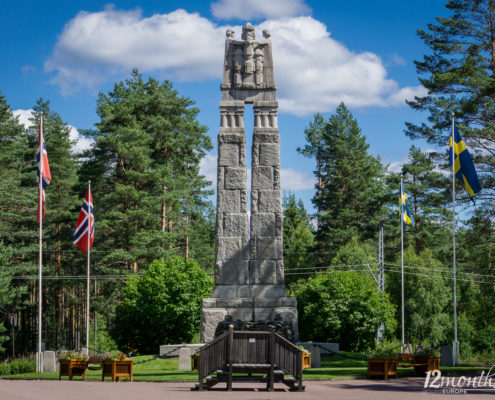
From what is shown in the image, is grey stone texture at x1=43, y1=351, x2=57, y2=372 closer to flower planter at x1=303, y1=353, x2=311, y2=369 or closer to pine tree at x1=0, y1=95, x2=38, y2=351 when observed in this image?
flower planter at x1=303, y1=353, x2=311, y2=369

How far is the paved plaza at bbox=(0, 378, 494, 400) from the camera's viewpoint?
49.6 feet

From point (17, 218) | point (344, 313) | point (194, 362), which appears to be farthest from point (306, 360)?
point (17, 218)

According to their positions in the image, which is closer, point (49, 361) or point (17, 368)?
point (49, 361)

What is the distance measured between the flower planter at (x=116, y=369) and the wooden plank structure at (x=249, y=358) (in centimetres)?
332

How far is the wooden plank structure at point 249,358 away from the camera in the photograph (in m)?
16.9

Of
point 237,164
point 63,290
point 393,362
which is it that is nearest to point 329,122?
point 63,290

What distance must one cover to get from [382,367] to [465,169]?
9187mm

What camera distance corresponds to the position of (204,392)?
53.6ft

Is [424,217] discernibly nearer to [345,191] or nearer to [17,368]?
[345,191]

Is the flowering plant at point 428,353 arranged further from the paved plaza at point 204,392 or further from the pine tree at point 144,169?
the pine tree at point 144,169

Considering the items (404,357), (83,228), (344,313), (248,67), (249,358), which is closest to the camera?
(249,358)

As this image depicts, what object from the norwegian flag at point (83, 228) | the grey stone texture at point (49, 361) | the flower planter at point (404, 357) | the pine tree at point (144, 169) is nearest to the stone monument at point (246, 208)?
the flower planter at point (404, 357)

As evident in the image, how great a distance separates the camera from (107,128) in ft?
158

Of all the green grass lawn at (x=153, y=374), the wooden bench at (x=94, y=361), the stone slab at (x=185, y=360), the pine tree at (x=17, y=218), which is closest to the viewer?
the green grass lawn at (x=153, y=374)
